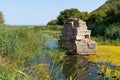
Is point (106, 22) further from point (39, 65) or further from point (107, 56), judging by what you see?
point (39, 65)

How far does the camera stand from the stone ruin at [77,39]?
19.6 m

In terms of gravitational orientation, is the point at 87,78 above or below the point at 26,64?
below

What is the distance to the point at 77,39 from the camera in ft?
65.8

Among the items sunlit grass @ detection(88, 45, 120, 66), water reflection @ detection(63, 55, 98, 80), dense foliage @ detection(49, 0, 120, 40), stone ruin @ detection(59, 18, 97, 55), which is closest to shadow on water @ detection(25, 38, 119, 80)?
water reflection @ detection(63, 55, 98, 80)

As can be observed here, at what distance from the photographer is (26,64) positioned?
10.7 metres

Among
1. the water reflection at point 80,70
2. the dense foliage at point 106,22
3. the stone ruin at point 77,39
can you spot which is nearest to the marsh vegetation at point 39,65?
the water reflection at point 80,70

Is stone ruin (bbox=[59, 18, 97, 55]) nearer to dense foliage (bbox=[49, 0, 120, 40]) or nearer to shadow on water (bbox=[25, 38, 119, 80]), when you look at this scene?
shadow on water (bbox=[25, 38, 119, 80])

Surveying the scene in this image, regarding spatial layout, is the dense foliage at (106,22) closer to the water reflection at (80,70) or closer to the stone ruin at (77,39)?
the stone ruin at (77,39)

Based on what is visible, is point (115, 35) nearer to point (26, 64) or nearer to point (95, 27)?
point (95, 27)

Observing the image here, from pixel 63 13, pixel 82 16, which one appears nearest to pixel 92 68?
pixel 82 16

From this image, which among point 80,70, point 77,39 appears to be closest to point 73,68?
point 80,70

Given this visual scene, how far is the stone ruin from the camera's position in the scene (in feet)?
64.4

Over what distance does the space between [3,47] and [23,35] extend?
560cm

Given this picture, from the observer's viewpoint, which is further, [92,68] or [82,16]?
[82,16]
